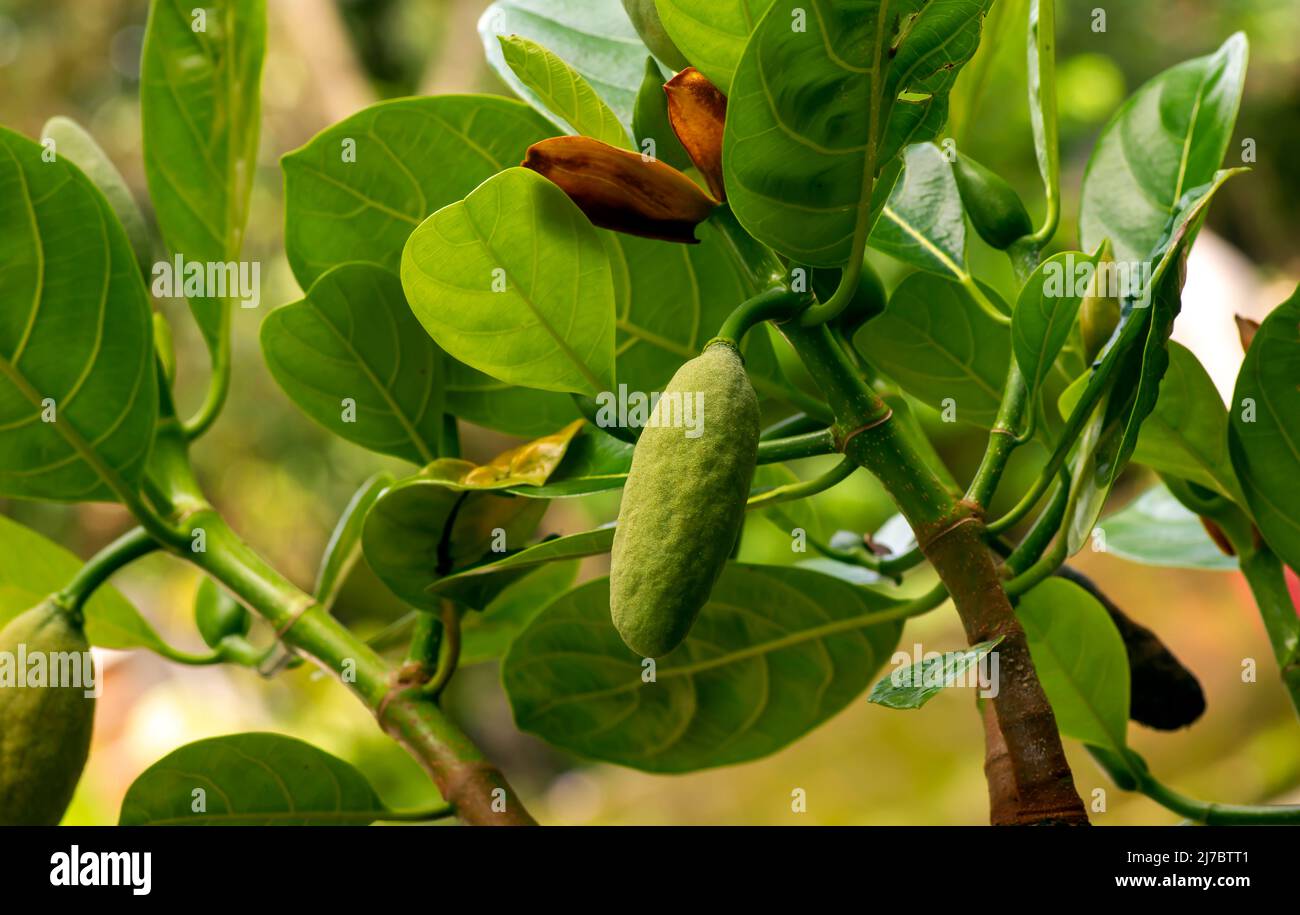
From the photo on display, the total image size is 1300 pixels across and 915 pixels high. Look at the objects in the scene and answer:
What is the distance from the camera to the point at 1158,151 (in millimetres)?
462

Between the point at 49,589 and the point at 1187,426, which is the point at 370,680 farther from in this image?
the point at 1187,426

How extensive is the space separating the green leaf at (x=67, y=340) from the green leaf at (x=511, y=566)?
13cm

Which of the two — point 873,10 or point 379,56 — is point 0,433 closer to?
point 873,10

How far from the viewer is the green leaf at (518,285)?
33 cm

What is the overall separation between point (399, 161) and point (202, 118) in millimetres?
116

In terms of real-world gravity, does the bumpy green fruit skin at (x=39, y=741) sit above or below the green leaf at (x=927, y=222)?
below

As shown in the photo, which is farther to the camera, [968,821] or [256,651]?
[968,821]

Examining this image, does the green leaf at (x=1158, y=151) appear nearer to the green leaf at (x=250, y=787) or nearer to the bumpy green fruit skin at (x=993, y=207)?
the bumpy green fruit skin at (x=993, y=207)

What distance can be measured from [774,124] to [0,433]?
30cm

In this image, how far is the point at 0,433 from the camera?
0.40 metres

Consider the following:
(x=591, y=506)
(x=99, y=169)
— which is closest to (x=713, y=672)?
(x=99, y=169)

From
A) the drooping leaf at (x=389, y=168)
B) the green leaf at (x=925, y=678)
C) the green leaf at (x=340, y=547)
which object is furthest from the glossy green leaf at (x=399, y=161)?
the green leaf at (x=925, y=678)

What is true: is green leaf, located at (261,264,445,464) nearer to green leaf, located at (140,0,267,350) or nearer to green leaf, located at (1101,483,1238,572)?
green leaf, located at (140,0,267,350)

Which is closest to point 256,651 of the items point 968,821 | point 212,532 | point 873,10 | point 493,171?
point 212,532
